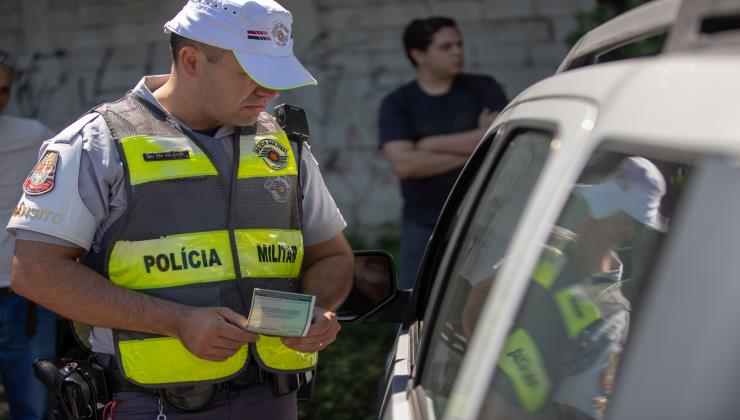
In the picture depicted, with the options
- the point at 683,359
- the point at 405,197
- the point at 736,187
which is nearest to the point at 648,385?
the point at 683,359

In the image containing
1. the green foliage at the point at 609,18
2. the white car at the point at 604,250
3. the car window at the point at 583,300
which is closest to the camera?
the white car at the point at 604,250

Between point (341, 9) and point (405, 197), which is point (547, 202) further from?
point (341, 9)

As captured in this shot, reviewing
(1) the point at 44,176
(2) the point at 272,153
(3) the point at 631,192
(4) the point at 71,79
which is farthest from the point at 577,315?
(4) the point at 71,79

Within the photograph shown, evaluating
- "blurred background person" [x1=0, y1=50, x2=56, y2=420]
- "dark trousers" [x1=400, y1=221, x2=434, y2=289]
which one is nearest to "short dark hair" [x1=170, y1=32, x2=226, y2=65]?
"blurred background person" [x1=0, y1=50, x2=56, y2=420]

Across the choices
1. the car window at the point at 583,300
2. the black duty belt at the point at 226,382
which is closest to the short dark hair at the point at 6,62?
the black duty belt at the point at 226,382

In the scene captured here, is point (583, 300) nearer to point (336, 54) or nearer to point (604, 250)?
point (604, 250)

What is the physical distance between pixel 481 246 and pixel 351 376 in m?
3.71

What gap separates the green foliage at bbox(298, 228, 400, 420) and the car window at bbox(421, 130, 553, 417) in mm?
3254

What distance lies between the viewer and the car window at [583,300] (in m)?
1.58

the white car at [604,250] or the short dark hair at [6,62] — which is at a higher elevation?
the white car at [604,250]

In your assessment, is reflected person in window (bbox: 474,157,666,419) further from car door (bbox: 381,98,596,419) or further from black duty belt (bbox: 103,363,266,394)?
black duty belt (bbox: 103,363,266,394)

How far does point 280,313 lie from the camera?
8.35ft

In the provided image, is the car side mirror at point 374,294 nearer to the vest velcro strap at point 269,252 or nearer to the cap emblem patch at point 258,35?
the vest velcro strap at point 269,252

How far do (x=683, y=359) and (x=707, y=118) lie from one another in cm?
25
